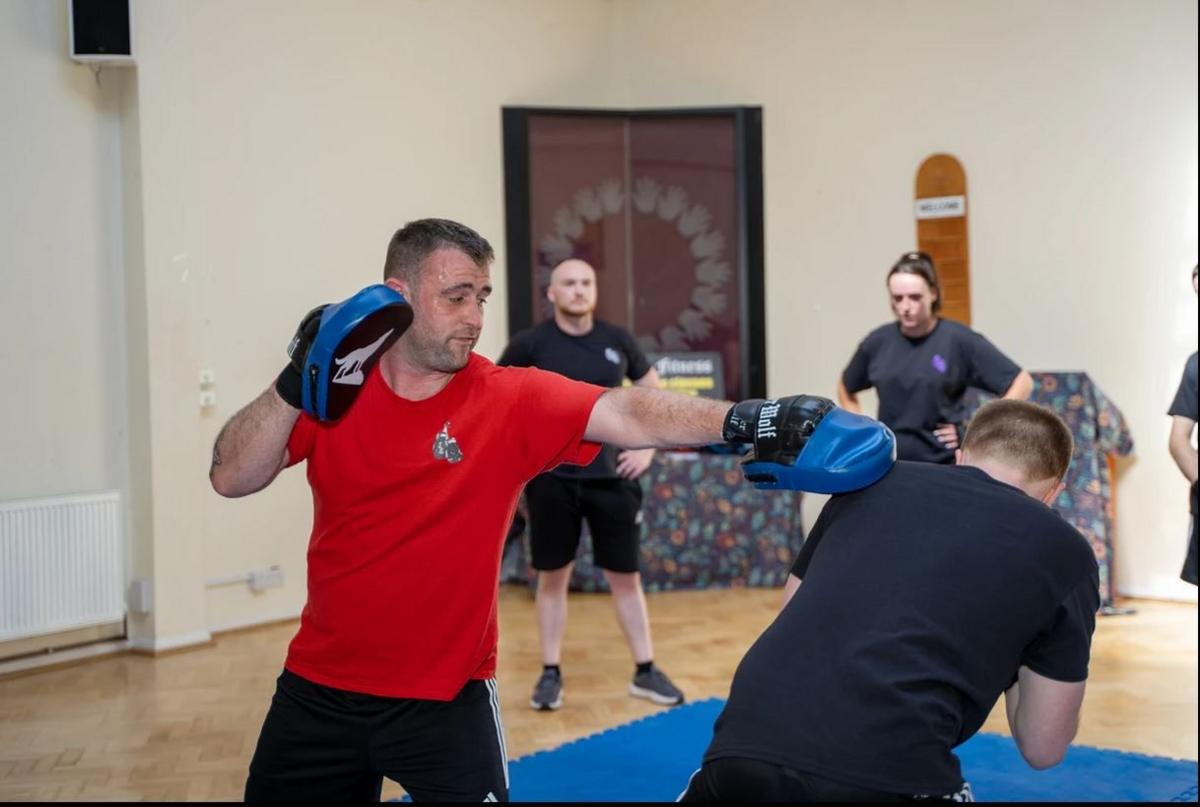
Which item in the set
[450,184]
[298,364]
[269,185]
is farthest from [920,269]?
[298,364]

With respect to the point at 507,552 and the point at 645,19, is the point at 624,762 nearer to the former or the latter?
the point at 507,552

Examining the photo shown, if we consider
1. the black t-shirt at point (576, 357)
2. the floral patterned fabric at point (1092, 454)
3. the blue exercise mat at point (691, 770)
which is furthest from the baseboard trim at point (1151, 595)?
the black t-shirt at point (576, 357)

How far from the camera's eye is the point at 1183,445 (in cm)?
466

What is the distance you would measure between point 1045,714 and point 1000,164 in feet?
17.9

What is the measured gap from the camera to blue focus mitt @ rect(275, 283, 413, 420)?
228 cm

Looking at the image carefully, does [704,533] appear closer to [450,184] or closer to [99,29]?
[450,184]

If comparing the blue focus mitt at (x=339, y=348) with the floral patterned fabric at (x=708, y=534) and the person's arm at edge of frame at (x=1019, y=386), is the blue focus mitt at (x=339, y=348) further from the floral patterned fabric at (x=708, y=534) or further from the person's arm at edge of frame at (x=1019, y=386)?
the floral patterned fabric at (x=708, y=534)

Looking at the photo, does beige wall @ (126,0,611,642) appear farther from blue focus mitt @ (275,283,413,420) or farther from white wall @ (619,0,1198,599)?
blue focus mitt @ (275,283,413,420)

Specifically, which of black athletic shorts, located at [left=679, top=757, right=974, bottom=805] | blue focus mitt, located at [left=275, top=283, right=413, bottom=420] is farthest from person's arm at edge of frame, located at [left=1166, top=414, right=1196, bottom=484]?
blue focus mitt, located at [left=275, top=283, right=413, bottom=420]

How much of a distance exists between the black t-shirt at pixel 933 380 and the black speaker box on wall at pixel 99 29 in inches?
131

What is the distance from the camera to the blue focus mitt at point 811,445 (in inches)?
82.8

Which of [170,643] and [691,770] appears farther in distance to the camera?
[170,643]

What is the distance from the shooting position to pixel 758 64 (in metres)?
7.77

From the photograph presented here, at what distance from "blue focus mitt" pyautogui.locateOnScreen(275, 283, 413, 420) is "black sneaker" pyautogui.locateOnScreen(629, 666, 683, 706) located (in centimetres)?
290
